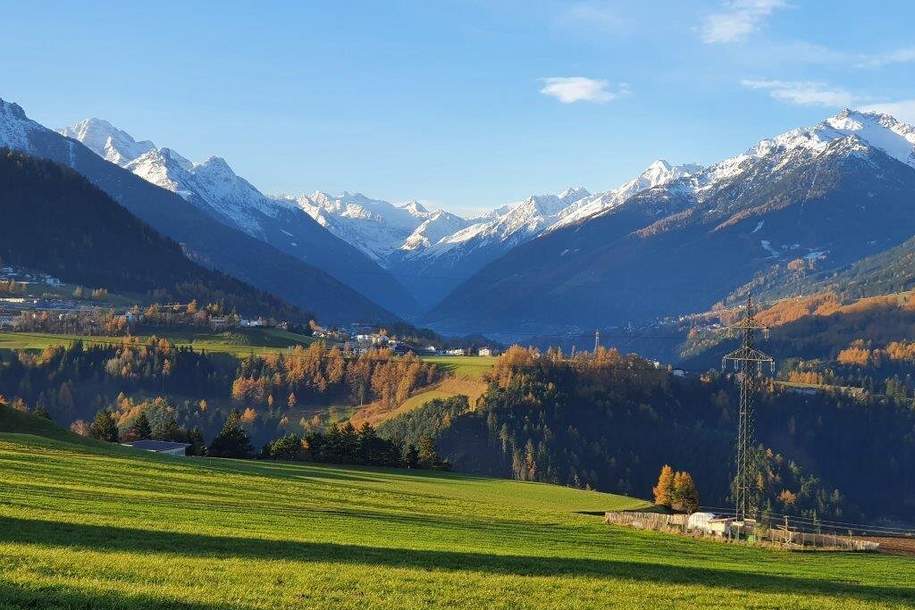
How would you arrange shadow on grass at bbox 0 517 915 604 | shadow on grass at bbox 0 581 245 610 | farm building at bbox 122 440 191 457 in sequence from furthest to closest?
farm building at bbox 122 440 191 457, shadow on grass at bbox 0 517 915 604, shadow on grass at bbox 0 581 245 610

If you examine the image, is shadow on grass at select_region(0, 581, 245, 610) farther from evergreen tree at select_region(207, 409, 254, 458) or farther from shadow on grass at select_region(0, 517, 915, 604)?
evergreen tree at select_region(207, 409, 254, 458)

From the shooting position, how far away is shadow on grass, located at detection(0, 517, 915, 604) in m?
31.7

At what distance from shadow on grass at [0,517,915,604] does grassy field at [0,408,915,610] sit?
0.10m

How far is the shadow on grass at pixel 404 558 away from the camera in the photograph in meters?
31.7

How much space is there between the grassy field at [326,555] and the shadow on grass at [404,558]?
0.10 meters

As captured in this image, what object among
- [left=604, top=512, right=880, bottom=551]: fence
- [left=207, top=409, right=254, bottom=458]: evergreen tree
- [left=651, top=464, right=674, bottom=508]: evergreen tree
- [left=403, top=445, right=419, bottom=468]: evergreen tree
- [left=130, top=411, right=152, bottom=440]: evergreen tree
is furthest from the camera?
[left=403, top=445, right=419, bottom=468]: evergreen tree

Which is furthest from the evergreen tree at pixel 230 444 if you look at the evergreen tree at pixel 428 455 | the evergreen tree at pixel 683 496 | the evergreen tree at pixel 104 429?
the evergreen tree at pixel 683 496

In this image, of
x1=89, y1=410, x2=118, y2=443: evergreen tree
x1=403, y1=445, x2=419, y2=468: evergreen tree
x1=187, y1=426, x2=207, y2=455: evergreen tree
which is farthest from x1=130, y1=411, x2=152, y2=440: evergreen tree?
x1=403, y1=445, x2=419, y2=468: evergreen tree

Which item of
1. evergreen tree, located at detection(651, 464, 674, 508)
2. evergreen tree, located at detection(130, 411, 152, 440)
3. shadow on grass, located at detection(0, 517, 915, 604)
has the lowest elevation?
evergreen tree, located at detection(651, 464, 674, 508)

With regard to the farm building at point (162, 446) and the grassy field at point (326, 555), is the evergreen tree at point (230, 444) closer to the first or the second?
the farm building at point (162, 446)

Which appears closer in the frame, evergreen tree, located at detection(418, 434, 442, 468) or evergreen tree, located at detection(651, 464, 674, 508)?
evergreen tree, located at detection(651, 464, 674, 508)

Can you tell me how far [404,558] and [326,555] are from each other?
2947 millimetres

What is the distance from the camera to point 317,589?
26.9 m

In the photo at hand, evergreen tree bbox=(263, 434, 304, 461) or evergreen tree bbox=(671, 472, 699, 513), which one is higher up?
evergreen tree bbox=(263, 434, 304, 461)
